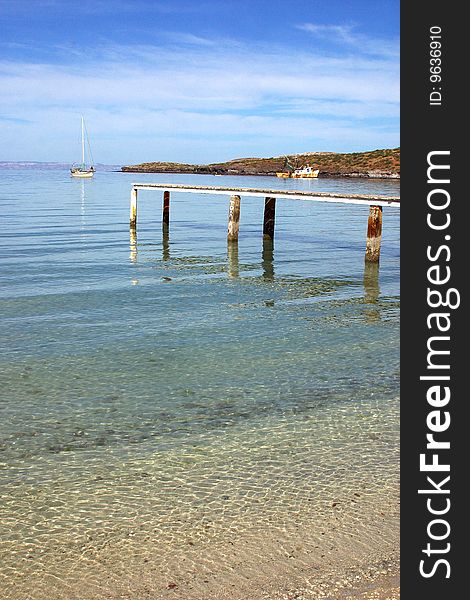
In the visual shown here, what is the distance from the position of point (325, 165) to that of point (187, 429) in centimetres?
14555

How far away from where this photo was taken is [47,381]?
9.51m

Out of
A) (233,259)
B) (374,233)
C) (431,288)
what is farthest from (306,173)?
(431,288)

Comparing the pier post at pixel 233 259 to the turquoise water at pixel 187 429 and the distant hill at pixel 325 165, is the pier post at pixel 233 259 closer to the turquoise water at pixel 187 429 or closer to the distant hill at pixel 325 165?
the turquoise water at pixel 187 429

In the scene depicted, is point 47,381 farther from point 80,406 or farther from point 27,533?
A: point 27,533

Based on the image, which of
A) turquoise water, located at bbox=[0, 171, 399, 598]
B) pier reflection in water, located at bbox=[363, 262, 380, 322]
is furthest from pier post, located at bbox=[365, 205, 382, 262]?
turquoise water, located at bbox=[0, 171, 399, 598]

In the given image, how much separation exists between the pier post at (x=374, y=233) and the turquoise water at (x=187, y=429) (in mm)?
2897

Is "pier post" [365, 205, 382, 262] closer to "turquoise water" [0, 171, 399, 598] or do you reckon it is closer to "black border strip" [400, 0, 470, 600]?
"turquoise water" [0, 171, 399, 598]

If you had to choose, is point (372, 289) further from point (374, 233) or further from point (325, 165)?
point (325, 165)

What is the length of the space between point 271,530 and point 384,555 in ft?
3.08

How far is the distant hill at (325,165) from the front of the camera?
127438mm

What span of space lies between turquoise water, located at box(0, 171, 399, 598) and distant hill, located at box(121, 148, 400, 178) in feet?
337

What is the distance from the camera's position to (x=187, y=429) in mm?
7777

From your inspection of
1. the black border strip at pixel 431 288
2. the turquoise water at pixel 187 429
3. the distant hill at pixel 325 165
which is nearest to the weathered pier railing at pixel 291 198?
the turquoise water at pixel 187 429

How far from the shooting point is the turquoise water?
510 centimetres
